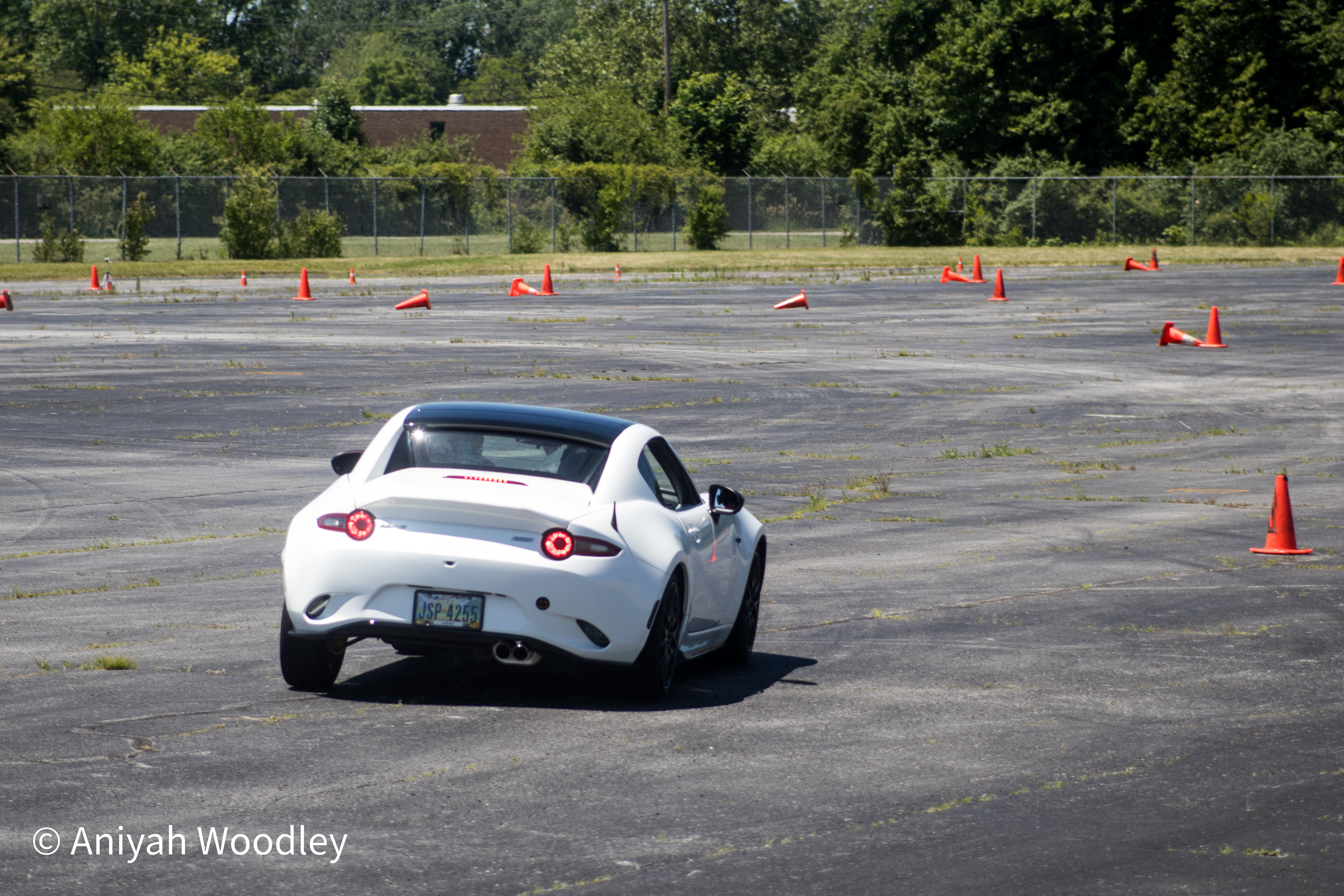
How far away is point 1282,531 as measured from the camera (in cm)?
1265

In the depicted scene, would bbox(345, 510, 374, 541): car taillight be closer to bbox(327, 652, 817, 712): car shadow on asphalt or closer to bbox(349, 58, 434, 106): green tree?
bbox(327, 652, 817, 712): car shadow on asphalt

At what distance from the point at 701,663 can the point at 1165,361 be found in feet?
67.2

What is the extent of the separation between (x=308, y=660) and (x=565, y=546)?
1410 mm

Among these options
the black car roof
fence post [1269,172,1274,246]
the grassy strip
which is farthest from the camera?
fence post [1269,172,1274,246]

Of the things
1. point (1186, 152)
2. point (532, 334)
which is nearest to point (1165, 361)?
point (532, 334)

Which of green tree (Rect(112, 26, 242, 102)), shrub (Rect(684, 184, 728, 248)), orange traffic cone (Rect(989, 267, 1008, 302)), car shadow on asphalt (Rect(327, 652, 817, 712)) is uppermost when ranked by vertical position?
green tree (Rect(112, 26, 242, 102))

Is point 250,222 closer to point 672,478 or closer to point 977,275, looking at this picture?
point 977,275

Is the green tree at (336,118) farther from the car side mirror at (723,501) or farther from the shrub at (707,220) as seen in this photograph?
the car side mirror at (723,501)

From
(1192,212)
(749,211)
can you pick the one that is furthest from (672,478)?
(1192,212)

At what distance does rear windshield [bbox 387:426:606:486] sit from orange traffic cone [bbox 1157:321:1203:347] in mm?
23966

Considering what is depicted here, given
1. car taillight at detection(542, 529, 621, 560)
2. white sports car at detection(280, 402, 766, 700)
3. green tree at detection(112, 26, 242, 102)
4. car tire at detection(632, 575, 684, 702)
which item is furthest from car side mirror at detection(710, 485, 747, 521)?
green tree at detection(112, 26, 242, 102)

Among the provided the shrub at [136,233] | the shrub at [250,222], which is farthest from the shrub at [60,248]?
the shrub at [250,222]

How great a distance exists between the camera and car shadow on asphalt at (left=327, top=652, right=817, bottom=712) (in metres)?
7.96

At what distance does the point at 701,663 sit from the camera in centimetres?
939
